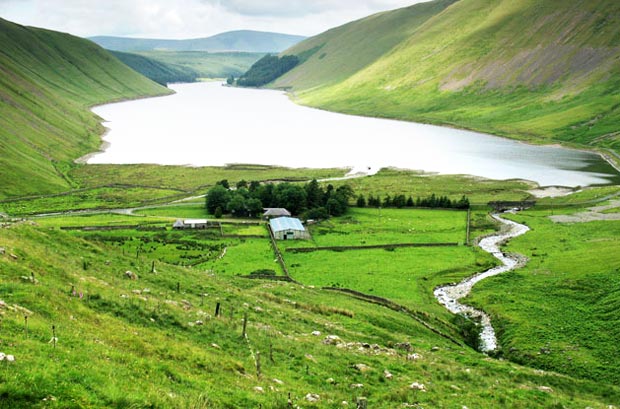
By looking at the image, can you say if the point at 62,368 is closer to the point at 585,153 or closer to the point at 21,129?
the point at 21,129

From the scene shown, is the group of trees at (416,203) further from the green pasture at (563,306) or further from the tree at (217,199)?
the green pasture at (563,306)

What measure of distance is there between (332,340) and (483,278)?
37184 mm

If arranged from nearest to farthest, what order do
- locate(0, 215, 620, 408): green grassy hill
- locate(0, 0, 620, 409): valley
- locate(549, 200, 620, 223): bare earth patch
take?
locate(0, 215, 620, 408): green grassy hill → locate(0, 0, 620, 409): valley → locate(549, 200, 620, 223): bare earth patch

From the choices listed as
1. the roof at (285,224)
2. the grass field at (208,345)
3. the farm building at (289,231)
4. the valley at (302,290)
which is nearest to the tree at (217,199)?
the valley at (302,290)

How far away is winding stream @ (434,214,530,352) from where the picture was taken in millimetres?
50584

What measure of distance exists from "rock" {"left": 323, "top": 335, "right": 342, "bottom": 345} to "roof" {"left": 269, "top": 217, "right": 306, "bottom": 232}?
4893cm

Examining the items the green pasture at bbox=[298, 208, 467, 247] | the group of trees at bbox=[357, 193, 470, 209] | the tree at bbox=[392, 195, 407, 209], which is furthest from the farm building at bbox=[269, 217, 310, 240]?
the tree at bbox=[392, 195, 407, 209]

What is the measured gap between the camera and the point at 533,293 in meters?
58.5

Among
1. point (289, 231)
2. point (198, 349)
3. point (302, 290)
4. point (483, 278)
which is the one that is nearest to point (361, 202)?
point (289, 231)

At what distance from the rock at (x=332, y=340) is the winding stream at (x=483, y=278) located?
17114 mm

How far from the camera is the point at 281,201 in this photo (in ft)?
338

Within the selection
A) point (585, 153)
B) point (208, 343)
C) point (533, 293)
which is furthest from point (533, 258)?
point (585, 153)

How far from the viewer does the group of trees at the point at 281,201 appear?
100 m

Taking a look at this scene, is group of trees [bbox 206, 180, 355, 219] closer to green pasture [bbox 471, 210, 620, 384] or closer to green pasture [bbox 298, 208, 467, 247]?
green pasture [bbox 298, 208, 467, 247]
